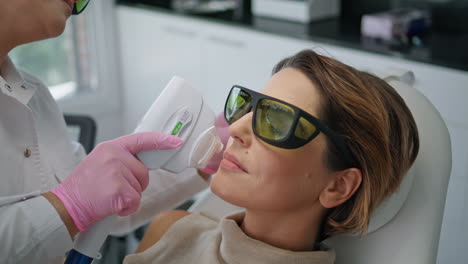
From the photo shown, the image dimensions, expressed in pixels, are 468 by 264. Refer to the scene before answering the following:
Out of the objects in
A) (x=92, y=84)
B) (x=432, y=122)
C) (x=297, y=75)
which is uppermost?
(x=297, y=75)

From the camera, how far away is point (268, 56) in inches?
90.7

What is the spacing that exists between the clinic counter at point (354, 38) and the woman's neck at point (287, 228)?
3.11 feet

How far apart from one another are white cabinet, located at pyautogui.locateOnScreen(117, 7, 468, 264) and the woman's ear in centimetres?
31

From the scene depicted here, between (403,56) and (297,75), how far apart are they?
94 centimetres

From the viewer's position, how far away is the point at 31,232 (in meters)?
1.02

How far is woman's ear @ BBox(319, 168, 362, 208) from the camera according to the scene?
107 cm

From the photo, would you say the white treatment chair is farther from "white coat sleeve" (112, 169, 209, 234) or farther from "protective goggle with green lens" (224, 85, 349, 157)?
"white coat sleeve" (112, 169, 209, 234)

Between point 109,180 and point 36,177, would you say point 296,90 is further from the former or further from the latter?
point 36,177

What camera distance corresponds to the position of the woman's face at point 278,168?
1.05 meters

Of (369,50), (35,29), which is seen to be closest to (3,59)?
(35,29)

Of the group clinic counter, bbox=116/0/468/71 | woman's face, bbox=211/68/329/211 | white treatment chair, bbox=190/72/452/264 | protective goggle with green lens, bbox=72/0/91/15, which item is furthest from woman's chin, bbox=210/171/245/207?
clinic counter, bbox=116/0/468/71

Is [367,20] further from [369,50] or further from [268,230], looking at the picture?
[268,230]

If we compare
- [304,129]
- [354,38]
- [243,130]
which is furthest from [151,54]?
[304,129]

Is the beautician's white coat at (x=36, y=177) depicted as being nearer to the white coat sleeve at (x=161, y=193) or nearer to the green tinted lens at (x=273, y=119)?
the white coat sleeve at (x=161, y=193)
